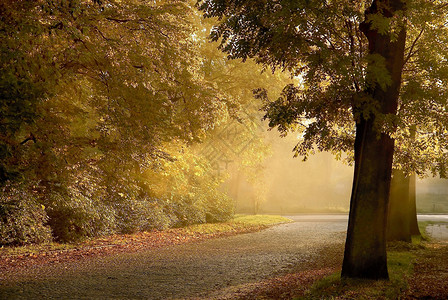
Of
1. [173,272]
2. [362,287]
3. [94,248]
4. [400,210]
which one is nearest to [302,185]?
[400,210]

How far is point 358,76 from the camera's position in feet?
24.1

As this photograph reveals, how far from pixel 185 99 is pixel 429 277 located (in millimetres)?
9512

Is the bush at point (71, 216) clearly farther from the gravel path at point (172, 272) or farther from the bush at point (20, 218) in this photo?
the gravel path at point (172, 272)

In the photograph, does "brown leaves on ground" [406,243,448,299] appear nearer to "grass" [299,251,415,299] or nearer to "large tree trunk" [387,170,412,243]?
"grass" [299,251,415,299]

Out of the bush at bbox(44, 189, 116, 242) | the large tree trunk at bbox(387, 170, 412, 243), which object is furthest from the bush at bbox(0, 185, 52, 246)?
the large tree trunk at bbox(387, 170, 412, 243)

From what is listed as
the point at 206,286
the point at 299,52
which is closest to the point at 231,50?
the point at 299,52

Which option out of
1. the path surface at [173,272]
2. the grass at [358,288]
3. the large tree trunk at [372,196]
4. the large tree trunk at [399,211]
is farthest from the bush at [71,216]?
the large tree trunk at [399,211]

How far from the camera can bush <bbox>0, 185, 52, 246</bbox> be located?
1105 cm

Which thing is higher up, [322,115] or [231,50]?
[231,50]

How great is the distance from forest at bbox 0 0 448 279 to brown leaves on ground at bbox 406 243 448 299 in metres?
0.84

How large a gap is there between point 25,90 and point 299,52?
536 centimetres

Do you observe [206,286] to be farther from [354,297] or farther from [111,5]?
[111,5]

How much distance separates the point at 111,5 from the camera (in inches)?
448

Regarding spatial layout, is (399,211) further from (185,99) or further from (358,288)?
(185,99)
